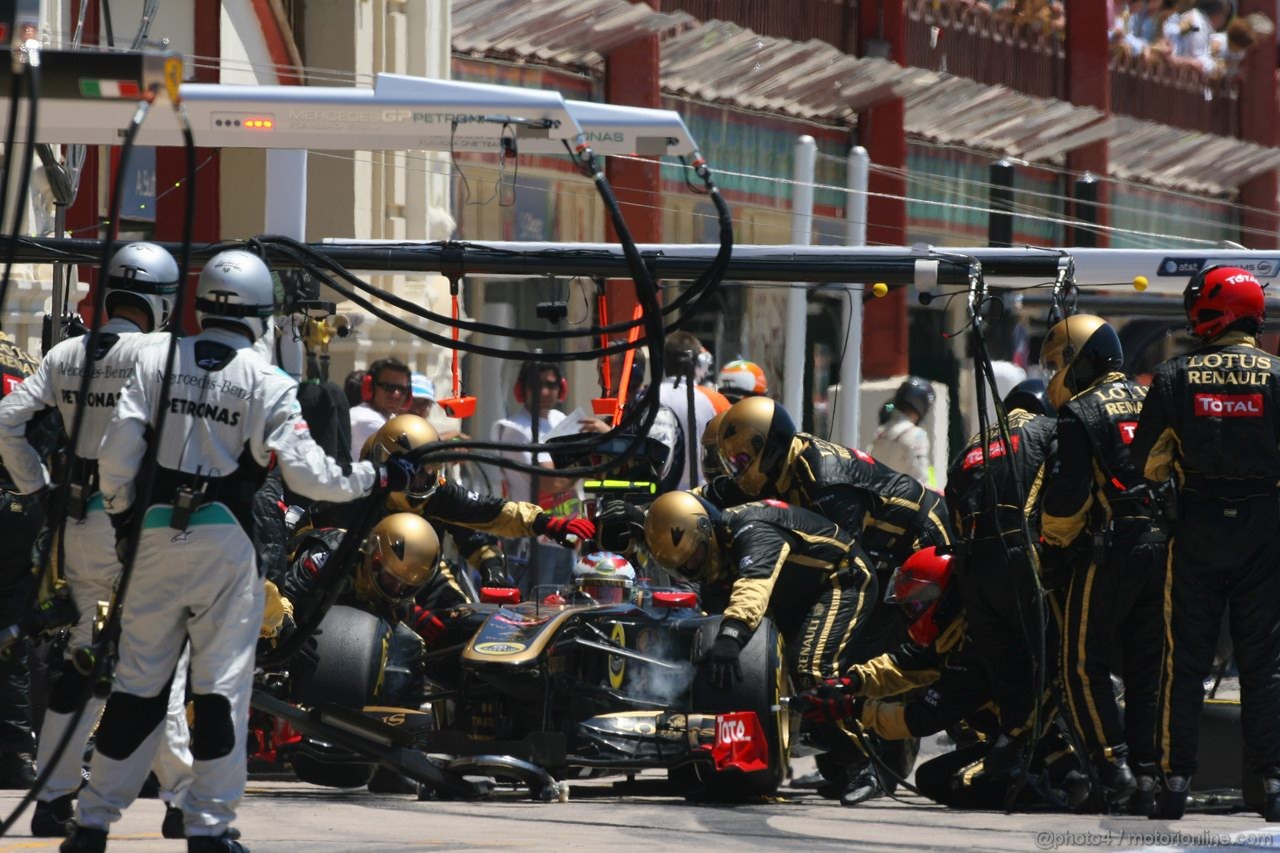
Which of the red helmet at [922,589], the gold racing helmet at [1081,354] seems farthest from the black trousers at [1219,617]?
the red helmet at [922,589]

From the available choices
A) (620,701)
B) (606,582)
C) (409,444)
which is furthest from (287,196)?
(620,701)

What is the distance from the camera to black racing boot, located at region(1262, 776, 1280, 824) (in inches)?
320

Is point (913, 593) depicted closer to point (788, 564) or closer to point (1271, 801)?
point (788, 564)

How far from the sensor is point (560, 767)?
8.66m

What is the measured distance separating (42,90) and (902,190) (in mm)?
19466

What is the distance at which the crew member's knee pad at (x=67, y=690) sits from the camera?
280 inches

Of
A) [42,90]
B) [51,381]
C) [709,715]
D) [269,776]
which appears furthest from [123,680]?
[269,776]

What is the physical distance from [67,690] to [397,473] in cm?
125

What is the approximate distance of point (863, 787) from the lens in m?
9.16

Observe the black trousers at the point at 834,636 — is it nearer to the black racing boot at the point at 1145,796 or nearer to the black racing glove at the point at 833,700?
the black racing glove at the point at 833,700

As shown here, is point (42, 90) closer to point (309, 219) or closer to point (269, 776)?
point (269, 776)

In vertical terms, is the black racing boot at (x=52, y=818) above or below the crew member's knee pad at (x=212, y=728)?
below

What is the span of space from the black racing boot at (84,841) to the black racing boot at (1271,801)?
4104mm

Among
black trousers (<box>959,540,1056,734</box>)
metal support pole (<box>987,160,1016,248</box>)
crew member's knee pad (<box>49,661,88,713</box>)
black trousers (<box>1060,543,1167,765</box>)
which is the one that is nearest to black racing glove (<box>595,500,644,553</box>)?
black trousers (<box>959,540,1056,734</box>)
